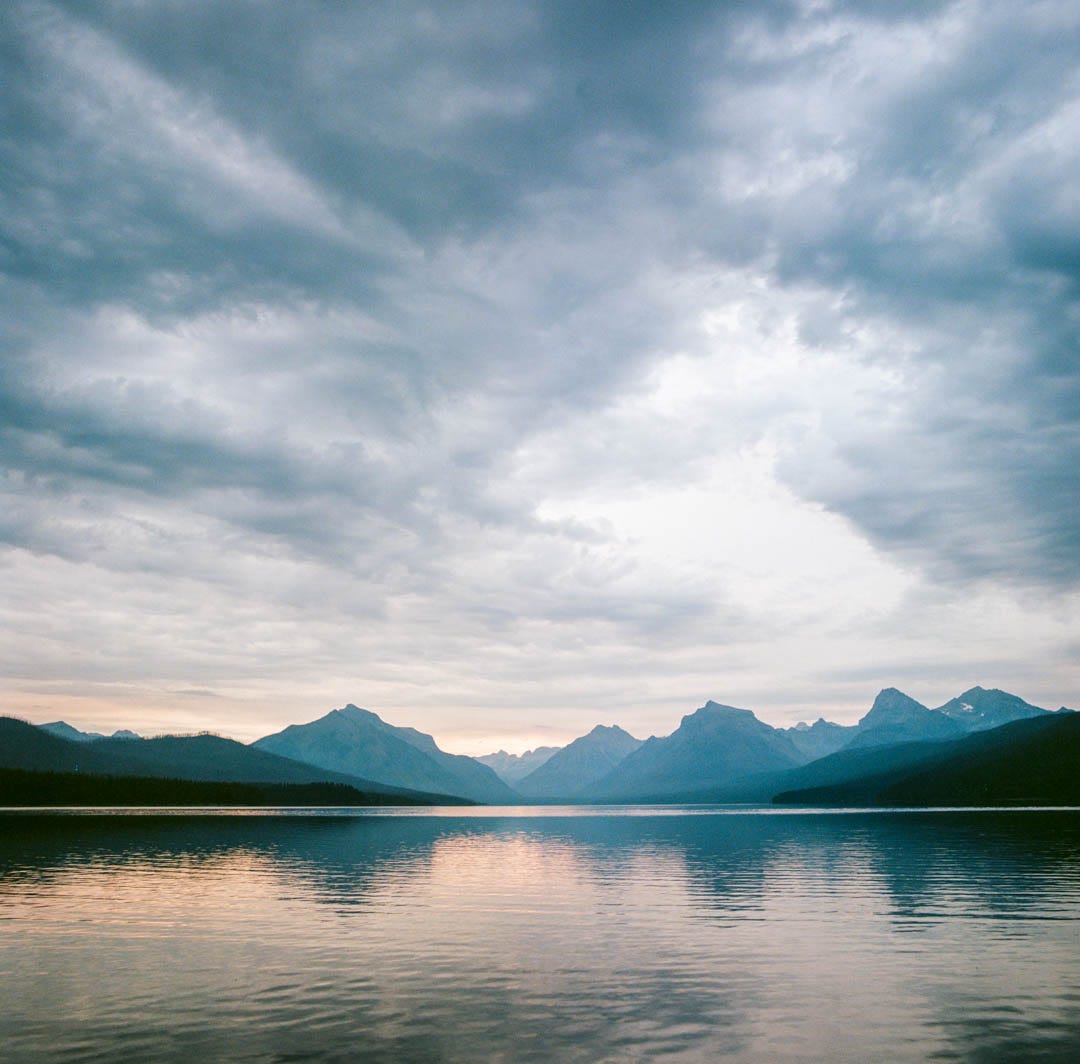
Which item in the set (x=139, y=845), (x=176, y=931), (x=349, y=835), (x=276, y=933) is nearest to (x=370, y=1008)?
(x=276, y=933)

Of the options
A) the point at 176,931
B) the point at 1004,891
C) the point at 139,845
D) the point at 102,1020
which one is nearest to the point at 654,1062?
the point at 102,1020

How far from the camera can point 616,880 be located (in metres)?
78.4

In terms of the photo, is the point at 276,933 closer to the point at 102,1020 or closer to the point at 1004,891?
the point at 102,1020

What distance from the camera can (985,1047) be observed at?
26.4 metres

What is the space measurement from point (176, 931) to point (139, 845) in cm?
8084

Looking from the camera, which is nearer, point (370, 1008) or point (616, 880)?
point (370, 1008)

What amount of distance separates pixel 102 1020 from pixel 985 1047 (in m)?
28.3

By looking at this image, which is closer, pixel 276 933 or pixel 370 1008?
pixel 370 1008

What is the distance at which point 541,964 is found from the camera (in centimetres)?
3988

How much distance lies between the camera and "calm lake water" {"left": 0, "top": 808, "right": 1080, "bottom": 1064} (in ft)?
89.0

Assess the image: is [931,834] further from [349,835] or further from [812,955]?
[812,955]

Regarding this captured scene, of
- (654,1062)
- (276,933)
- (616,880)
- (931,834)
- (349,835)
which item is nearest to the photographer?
(654,1062)

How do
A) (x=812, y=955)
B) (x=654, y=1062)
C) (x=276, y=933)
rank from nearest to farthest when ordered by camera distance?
(x=654, y=1062)
(x=812, y=955)
(x=276, y=933)

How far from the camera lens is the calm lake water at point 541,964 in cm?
2712
